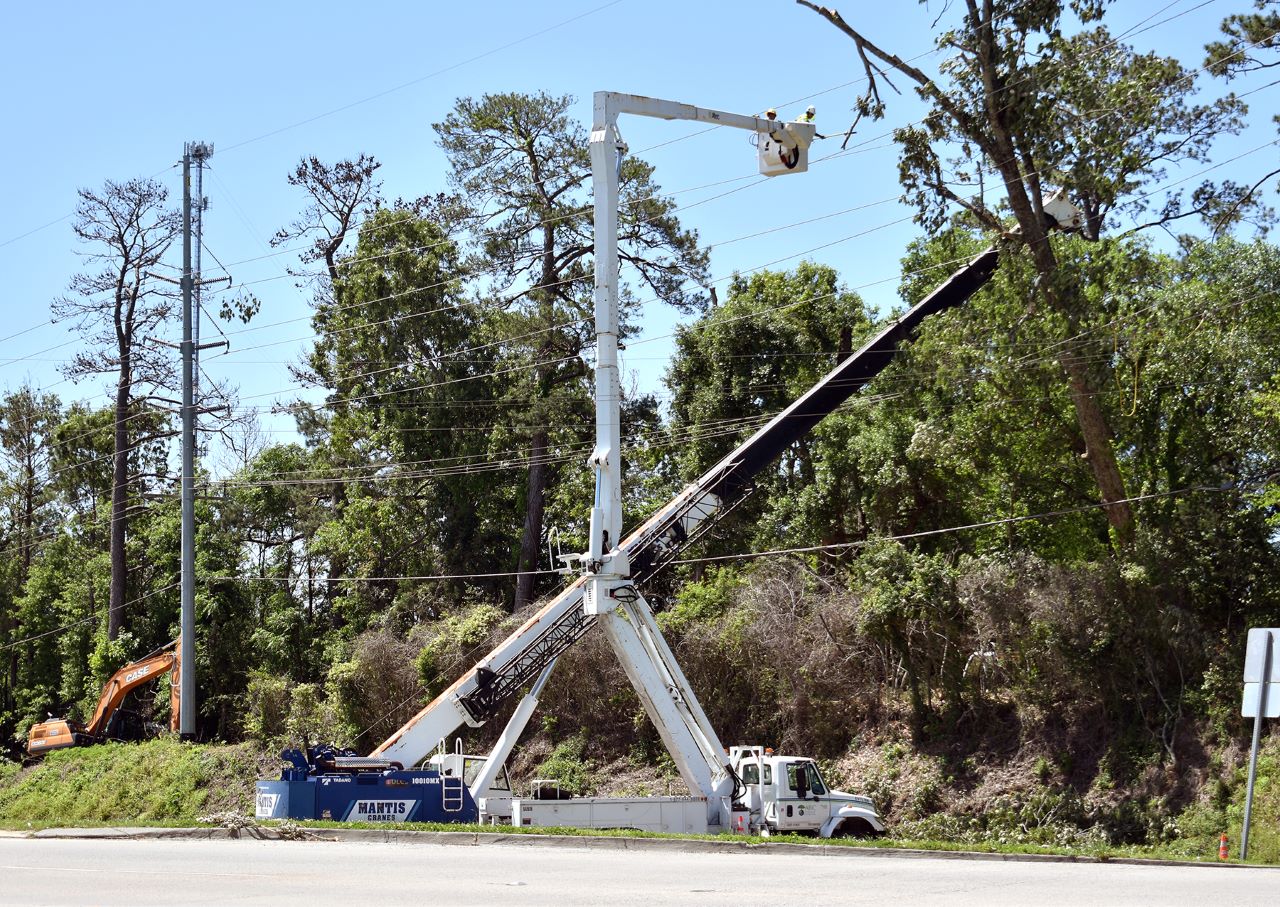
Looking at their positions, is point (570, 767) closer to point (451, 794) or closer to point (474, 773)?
point (474, 773)

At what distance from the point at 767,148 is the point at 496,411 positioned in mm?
22684

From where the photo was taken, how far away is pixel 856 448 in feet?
118

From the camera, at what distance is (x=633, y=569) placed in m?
26.0

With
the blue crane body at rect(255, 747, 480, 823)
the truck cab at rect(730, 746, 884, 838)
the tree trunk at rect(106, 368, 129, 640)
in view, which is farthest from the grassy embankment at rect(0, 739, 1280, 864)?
the truck cab at rect(730, 746, 884, 838)

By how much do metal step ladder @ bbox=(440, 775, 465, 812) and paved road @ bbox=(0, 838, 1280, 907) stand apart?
550 cm

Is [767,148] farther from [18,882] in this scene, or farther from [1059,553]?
[18,882]

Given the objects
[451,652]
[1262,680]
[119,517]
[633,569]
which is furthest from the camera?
[119,517]

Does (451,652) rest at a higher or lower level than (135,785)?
higher

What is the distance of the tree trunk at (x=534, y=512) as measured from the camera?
1709 inches

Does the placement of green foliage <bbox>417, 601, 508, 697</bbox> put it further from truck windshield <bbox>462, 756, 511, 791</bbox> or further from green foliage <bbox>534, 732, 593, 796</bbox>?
truck windshield <bbox>462, 756, 511, 791</bbox>

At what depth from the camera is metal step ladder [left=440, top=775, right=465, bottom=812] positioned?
24500 millimetres

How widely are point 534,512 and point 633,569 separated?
1805cm

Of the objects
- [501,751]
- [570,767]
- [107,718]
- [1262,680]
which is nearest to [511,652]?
[501,751]

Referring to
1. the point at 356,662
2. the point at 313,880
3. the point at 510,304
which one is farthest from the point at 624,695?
the point at 313,880
